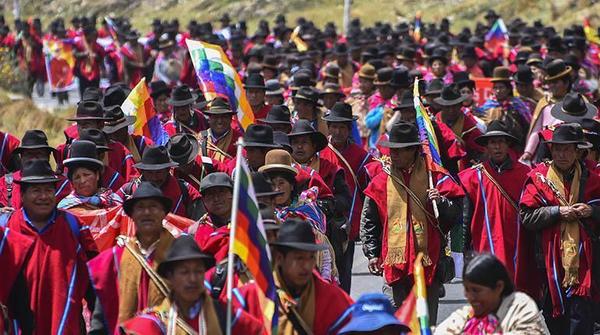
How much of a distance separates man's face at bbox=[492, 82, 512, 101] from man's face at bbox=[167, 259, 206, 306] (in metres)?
9.74

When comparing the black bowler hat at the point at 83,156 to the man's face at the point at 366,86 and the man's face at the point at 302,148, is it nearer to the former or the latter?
the man's face at the point at 302,148

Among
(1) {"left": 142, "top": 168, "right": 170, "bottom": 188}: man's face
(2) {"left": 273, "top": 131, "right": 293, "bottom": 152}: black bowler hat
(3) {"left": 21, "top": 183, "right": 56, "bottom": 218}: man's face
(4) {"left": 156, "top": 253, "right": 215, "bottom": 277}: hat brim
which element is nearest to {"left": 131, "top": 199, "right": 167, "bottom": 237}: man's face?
(3) {"left": 21, "top": 183, "right": 56, "bottom": 218}: man's face

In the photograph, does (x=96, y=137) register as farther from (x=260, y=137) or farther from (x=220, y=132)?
(x=220, y=132)

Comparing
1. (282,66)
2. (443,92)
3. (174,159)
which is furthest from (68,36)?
(174,159)

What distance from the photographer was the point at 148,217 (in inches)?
325

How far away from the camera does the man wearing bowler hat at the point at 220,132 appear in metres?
12.8

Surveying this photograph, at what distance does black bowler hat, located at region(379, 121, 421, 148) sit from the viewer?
10164 mm

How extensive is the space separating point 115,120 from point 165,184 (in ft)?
7.51

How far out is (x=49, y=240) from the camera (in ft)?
28.9

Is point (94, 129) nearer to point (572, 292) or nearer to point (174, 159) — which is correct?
point (174, 159)

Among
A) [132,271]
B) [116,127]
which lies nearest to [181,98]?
[116,127]

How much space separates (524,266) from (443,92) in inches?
148

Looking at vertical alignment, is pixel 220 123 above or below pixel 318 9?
above

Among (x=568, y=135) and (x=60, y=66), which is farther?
(x=60, y=66)
